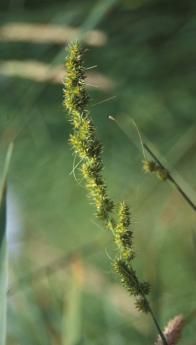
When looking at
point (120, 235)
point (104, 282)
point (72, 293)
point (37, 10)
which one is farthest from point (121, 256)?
point (37, 10)

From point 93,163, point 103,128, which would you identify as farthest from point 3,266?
point 103,128

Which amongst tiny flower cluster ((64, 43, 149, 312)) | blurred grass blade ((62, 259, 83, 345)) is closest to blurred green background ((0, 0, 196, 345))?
blurred grass blade ((62, 259, 83, 345))

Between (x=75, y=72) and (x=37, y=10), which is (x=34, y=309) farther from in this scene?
(x=37, y=10)

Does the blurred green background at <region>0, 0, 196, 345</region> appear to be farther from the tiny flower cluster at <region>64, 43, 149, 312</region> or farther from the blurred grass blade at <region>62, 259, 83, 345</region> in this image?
the tiny flower cluster at <region>64, 43, 149, 312</region>

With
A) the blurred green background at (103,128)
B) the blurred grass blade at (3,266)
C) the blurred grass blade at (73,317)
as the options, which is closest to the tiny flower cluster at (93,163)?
the blurred grass blade at (3,266)

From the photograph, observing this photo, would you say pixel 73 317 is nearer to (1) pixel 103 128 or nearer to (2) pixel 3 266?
(2) pixel 3 266

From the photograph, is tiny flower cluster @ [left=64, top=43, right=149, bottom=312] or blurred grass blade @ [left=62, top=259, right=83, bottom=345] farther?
blurred grass blade @ [left=62, top=259, right=83, bottom=345]

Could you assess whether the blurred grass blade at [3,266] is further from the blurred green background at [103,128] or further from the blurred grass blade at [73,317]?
the blurred green background at [103,128]

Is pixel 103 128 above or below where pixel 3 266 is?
above
